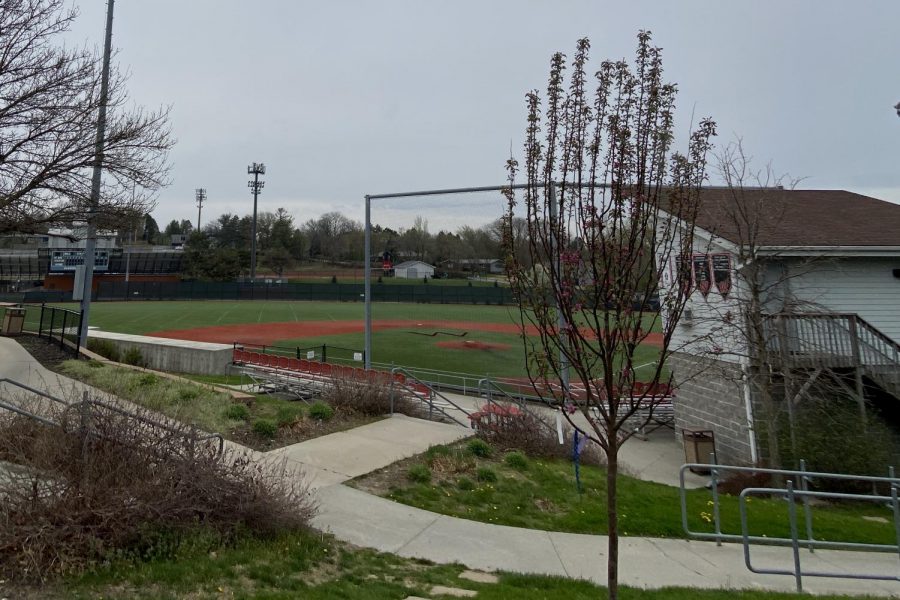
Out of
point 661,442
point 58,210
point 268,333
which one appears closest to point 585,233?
point 58,210

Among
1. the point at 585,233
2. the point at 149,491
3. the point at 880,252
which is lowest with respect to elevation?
the point at 149,491

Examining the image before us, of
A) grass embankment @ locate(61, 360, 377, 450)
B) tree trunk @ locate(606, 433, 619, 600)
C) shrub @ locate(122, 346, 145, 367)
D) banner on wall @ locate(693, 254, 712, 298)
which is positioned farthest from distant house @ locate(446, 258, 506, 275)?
tree trunk @ locate(606, 433, 619, 600)

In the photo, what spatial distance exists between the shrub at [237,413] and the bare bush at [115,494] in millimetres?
3575

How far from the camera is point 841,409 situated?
10.8 m

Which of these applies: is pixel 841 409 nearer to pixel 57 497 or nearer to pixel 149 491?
pixel 149 491

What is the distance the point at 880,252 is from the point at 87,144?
18.1 m

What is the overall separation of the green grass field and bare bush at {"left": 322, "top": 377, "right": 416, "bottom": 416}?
421 centimetres

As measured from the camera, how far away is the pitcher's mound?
85.9ft

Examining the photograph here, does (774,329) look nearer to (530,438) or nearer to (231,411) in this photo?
(530,438)

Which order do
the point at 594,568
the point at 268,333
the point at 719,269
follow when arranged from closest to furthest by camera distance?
the point at 594,568, the point at 719,269, the point at 268,333

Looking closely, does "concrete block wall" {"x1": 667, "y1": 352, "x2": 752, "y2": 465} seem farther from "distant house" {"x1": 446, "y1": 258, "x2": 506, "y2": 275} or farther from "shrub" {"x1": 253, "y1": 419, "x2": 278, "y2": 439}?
"shrub" {"x1": 253, "y1": 419, "x2": 278, "y2": 439}

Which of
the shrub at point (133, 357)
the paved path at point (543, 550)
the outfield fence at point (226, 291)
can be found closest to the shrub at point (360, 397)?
the paved path at point (543, 550)

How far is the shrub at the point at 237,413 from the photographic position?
9.24 meters

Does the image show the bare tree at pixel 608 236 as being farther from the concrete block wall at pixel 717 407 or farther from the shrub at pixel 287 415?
the concrete block wall at pixel 717 407
